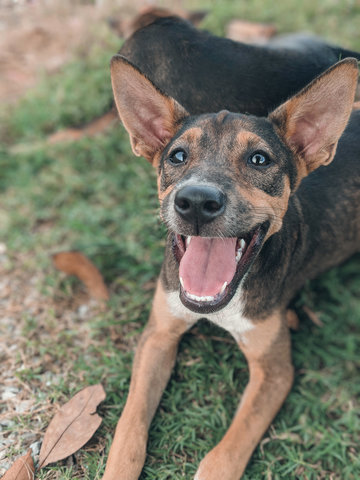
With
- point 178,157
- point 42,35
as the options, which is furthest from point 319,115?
point 42,35

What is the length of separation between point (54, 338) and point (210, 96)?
2.37m

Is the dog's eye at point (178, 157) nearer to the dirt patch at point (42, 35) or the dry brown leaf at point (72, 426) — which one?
the dry brown leaf at point (72, 426)

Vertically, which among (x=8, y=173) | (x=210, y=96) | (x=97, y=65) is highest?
→ (x=210, y=96)

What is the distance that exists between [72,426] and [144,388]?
54cm

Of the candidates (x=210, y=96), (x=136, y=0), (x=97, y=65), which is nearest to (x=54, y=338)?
(x=210, y=96)

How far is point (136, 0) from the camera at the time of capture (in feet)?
23.6

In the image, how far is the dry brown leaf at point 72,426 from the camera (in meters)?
3.17

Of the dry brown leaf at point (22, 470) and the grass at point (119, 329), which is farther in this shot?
the grass at point (119, 329)

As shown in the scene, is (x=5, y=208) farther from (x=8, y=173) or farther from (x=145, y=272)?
(x=145, y=272)

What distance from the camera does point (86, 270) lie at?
4.42 m

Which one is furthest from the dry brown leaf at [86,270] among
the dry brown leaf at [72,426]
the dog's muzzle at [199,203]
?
the dog's muzzle at [199,203]

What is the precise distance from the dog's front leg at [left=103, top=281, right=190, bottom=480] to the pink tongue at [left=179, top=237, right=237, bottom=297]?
0.56 meters

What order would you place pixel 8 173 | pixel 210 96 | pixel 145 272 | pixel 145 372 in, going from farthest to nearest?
1. pixel 8 173
2. pixel 145 272
3. pixel 210 96
4. pixel 145 372

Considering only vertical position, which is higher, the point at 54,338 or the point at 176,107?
the point at 176,107
